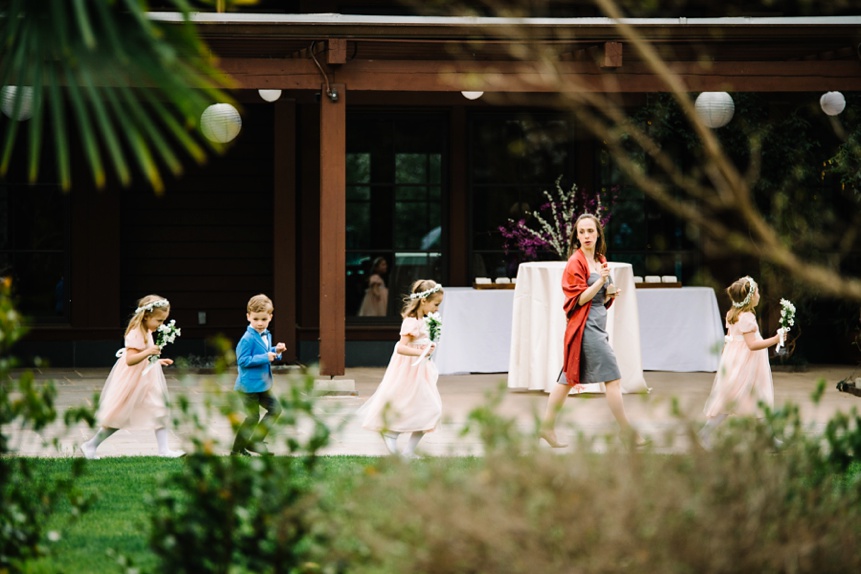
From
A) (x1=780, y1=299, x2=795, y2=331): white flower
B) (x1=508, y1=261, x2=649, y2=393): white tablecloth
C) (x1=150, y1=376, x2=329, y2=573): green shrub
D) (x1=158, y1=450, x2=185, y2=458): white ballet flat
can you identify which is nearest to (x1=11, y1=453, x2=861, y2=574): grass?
(x1=150, y1=376, x2=329, y2=573): green shrub

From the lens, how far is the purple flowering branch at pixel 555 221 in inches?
532

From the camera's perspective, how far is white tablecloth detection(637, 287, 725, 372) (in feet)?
42.6

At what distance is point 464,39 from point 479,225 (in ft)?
13.0

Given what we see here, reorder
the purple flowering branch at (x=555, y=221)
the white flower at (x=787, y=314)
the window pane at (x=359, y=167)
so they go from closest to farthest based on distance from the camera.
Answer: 1. the white flower at (x=787, y=314)
2. the purple flowering branch at (x=555, y=221)
3. the window pane at (x=359, y=167)

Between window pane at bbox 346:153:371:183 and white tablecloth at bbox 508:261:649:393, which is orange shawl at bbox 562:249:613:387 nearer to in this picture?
white tablecloth at bbox 508:261:649:393

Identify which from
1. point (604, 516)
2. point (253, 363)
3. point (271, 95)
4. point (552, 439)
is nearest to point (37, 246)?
point (271, 95)

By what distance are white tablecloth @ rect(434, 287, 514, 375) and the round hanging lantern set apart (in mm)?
2647

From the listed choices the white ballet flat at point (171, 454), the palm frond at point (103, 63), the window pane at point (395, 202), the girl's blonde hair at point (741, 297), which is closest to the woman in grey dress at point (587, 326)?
the girl's blonde hair at point (741, 297)

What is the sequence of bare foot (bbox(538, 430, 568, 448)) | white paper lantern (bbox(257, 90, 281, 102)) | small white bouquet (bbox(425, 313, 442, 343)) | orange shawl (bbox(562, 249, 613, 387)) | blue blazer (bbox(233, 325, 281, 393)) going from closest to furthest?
blue blazer (bbox(233, 325, 281, 393)) → bare foot (bbox(538, 430, 568, 448)) → small white bouquet (bbox(425, 313, 442, 343)) → orange shawl (bbox(562, 249, 613, 387)) → white paper lantern (bbox(257, 90, 281, 102))

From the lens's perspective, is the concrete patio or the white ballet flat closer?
the white ballet flat

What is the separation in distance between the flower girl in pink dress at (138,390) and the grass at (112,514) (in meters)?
0.26

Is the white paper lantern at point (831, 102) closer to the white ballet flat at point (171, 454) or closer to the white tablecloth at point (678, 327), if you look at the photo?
the white tablecloth at point (678, 327)

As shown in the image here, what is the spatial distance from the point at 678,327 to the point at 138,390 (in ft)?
21.6

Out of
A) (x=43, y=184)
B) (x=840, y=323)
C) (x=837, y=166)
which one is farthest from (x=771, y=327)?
(x=43, y=184)
